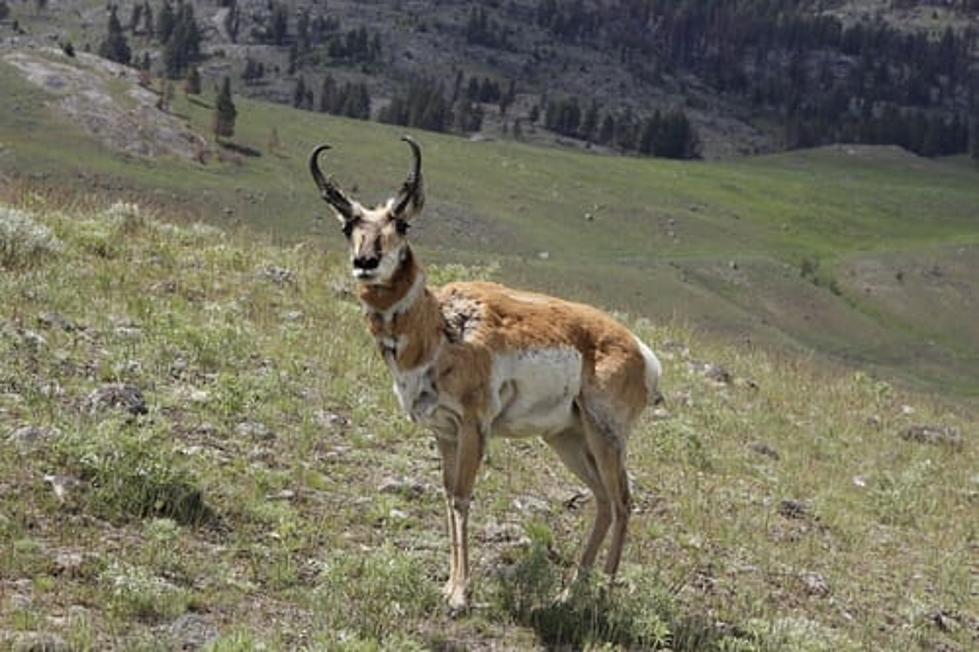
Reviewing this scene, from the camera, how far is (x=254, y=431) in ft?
36.6

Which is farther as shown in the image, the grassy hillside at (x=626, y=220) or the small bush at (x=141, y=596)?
the grassy hillside at (x=626, y=220)

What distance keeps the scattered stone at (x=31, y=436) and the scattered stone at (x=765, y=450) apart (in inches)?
358

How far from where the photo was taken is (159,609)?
7422mm

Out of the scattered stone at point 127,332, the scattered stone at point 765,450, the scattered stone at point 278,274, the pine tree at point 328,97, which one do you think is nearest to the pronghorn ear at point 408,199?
the scattered stone at point 127,332

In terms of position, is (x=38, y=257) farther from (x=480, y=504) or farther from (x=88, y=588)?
(x=88, y=588)

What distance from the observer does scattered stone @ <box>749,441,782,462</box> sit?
51.6 feet

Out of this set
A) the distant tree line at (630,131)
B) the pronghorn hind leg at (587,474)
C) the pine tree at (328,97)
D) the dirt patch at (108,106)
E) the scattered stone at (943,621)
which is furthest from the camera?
the distant tree line at (630,131)

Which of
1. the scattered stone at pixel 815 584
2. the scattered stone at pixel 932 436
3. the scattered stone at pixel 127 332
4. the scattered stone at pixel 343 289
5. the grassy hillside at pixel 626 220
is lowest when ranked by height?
the grassy hillside at pixel 626 220

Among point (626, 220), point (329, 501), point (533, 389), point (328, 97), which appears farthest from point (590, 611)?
point (328, 97)

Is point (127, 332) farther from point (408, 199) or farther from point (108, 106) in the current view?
point (108, 106)

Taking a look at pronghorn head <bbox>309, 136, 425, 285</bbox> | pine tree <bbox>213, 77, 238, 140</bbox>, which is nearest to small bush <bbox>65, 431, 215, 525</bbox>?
pronghorn head <bbox>309, 136, 425, 285</bbox>

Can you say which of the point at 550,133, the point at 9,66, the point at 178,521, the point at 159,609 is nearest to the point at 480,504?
the point at 178,521

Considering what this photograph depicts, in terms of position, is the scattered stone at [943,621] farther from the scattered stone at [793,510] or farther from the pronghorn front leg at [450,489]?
the pronghorn front leg at [450,489]

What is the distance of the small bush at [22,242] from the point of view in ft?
48.9
